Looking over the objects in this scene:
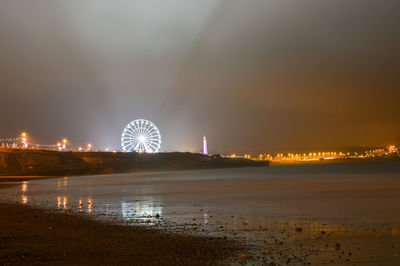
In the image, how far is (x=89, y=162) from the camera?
14538 cm

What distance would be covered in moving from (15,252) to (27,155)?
120m

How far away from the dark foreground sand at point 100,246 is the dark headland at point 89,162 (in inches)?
3044

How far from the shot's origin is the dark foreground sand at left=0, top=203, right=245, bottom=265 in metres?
12.0

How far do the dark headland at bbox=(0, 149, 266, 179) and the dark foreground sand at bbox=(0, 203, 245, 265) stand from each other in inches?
3044

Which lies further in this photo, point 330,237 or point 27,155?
point 27,155

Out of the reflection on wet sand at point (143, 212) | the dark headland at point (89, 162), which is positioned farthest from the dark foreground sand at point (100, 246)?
the dark headland at point (89, 162)

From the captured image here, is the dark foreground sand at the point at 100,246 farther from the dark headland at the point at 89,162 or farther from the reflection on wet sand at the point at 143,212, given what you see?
the dark headland at the point at 89,162

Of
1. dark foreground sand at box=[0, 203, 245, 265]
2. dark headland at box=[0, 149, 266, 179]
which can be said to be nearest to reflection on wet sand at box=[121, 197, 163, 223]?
dark foreground sand at box=[0, 203, 245, 265]

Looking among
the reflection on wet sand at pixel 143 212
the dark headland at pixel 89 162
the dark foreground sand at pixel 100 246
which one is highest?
the dark headland at pixel 89 162

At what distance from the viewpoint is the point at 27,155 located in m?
125

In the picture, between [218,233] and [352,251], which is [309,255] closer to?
[352,251]

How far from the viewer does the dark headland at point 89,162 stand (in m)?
110

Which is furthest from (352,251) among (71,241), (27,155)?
(27,155)

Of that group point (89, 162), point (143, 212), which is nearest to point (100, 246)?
point (143, 212)
